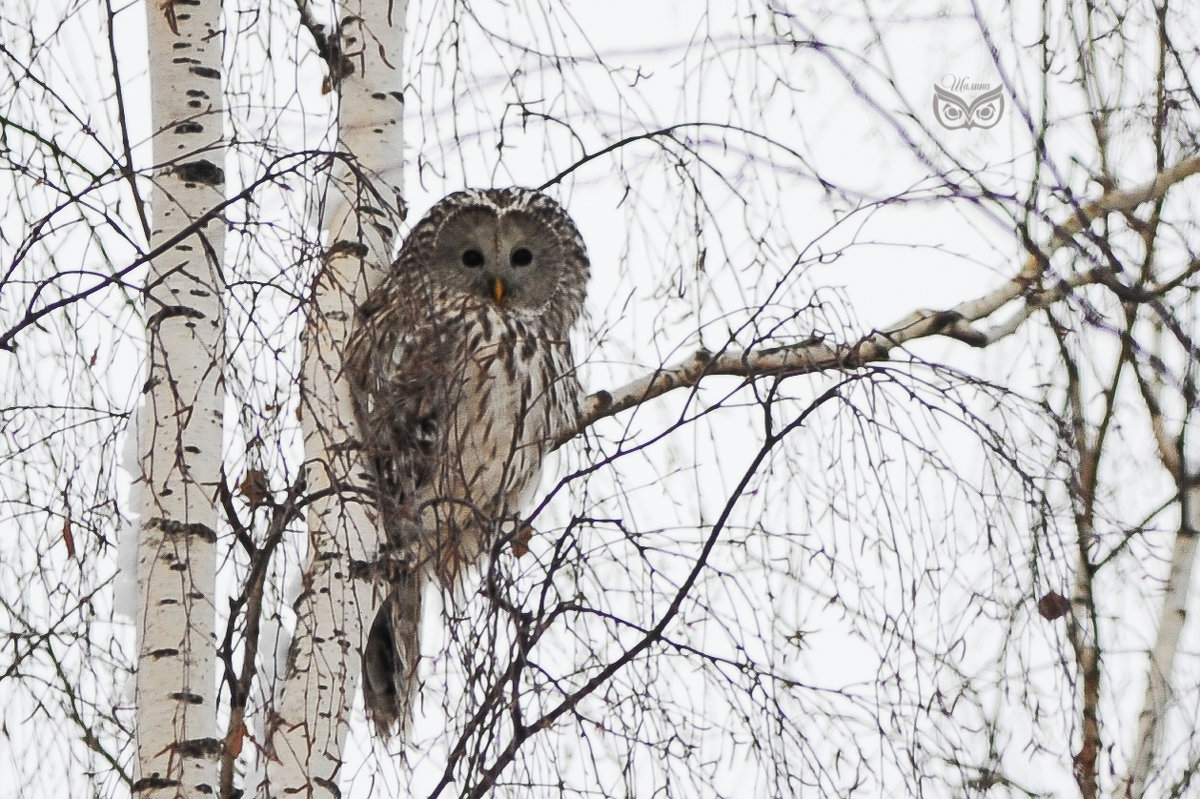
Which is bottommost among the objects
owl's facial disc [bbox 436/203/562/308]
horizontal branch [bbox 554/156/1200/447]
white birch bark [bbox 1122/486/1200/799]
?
white birch bark [bbox 1122/486/1200/799]

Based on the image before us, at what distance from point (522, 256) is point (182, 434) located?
2.17 meters

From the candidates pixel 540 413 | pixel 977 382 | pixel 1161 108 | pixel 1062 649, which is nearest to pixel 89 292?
pixel 977 382

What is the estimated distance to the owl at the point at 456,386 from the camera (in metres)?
2.53

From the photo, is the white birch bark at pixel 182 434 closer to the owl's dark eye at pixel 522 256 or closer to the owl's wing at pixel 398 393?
the owl's wing at pixel 398 393

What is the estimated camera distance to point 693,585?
2529 mm

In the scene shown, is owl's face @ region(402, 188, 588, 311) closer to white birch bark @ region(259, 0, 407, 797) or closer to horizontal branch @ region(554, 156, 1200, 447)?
horizontal branch @ region(554, 156, 1200, 447)

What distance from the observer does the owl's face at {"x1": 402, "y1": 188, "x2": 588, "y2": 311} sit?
4.66 m

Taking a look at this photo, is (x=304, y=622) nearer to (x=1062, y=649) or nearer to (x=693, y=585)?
(x=693, y=585)

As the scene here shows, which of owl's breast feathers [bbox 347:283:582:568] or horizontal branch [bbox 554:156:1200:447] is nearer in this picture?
owl's breast feathers [bbox 347:283:582:568]

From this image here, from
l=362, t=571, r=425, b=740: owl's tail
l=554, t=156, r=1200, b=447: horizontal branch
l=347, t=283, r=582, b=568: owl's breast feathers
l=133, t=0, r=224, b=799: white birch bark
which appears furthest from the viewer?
l=554, t=156, r=1200, b=447: horizontal branch

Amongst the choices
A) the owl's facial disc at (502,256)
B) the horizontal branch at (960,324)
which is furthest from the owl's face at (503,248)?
the horizontal branch at (960,324)

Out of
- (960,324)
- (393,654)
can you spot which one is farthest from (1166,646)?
(393,654)

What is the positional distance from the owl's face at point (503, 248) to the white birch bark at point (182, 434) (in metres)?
1.55

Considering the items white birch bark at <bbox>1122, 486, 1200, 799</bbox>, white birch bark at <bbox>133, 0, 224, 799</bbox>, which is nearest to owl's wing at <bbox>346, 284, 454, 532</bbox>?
white birch bark at <bbox>133, 0, 224, 799</bbox>
